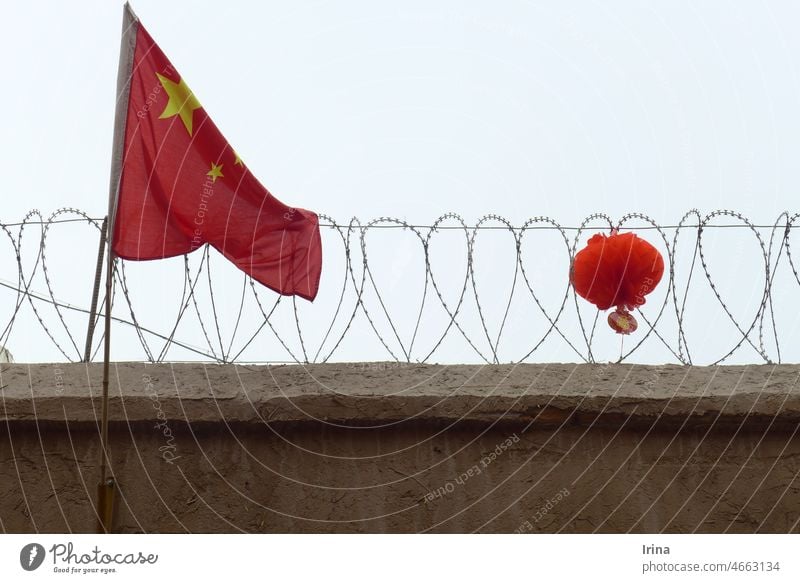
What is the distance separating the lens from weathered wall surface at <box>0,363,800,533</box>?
4266 mm

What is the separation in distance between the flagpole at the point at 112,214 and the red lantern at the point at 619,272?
7.98 feet

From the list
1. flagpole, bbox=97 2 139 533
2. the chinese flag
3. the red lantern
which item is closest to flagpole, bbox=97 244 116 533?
flagpole, bbox=97 2 139 533

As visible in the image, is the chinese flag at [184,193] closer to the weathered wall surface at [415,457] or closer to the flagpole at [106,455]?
the flagpole at [106,455]

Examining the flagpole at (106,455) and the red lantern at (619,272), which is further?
the red lantern at (619,272)

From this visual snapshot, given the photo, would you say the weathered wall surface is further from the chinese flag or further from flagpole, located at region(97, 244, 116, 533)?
the chinese flag

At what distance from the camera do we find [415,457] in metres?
4.33
